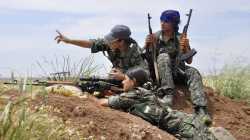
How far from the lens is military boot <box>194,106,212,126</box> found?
10.5 meters

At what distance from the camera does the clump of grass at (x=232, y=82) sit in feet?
44.7

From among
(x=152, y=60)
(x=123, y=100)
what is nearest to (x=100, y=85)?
(x=123, y=100)

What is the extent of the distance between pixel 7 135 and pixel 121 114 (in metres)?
3.42

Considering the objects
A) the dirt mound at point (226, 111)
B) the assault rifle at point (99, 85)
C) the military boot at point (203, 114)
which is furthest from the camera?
the dirt mound at point (226, 111)

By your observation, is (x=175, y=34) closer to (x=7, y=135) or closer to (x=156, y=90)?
(x=156, y=90)

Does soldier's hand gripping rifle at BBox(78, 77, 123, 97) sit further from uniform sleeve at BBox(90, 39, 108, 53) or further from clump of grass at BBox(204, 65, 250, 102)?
clump of grass at BBox(204, 65, 250, 102)

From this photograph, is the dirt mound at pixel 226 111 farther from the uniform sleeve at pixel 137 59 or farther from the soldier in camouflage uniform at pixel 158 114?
the soldier in camouflage uniform at pixel 158 114

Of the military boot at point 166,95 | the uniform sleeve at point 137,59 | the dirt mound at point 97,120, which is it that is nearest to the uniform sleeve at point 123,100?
the dirt mound at point 97,120

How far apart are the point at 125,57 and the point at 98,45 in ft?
1.79

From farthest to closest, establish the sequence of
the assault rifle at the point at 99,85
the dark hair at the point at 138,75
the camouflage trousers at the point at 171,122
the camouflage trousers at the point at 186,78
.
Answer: the camouflage trousers at the point at 186,78, the assault rifle at the point at 99,85, the dark hair at the point at 138,75, the camouflage trousers at the point at 171,122

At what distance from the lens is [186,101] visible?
37.4 feet

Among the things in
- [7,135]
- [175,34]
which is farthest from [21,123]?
[175,34]

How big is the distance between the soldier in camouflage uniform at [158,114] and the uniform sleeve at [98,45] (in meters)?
1.89

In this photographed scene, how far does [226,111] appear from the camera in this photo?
11719 mm
